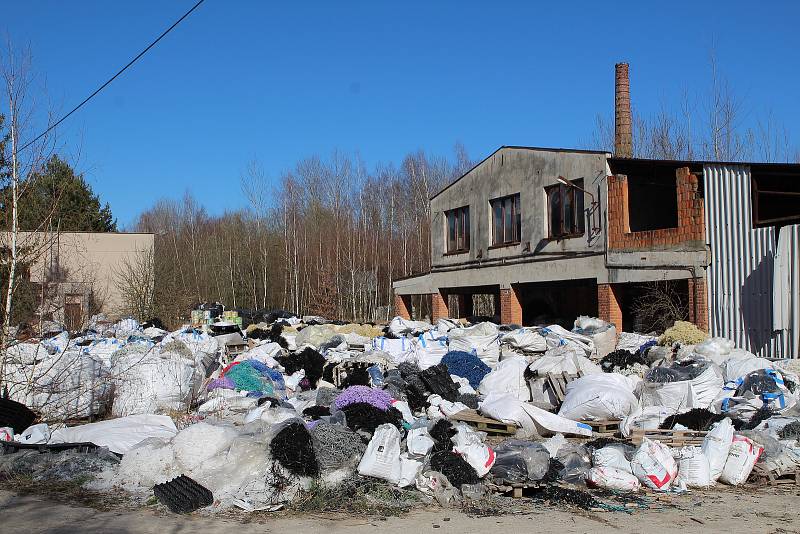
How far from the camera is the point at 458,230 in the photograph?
2738 cm

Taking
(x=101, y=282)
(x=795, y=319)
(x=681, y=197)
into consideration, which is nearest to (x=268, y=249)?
(x=101, y=282)

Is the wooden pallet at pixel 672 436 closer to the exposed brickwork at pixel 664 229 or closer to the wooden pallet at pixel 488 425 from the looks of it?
the wooden pallet at pixel 488 425

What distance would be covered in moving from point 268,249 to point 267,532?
128 ft

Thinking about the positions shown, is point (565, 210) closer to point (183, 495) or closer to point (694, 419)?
point (694, 419)

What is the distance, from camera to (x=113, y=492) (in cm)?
733

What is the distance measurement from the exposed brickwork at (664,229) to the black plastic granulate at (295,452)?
41.1 ft

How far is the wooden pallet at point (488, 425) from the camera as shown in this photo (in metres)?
10.5

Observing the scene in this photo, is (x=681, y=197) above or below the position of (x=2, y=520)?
above

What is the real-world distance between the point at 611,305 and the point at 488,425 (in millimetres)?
9872

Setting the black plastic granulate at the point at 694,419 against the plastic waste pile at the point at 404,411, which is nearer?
the plastic waste pile at the point at 404,411

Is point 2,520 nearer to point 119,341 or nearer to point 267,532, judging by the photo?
point 267,532

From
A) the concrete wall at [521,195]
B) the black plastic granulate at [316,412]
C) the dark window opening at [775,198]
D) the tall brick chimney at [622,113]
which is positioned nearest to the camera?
the black plastic granulate at [316,412]

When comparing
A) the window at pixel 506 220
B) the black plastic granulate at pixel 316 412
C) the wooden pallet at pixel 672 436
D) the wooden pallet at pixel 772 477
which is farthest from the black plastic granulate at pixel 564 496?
the window at pixel 506 220

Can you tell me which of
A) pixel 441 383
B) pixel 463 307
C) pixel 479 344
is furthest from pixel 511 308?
pixel 441 383
